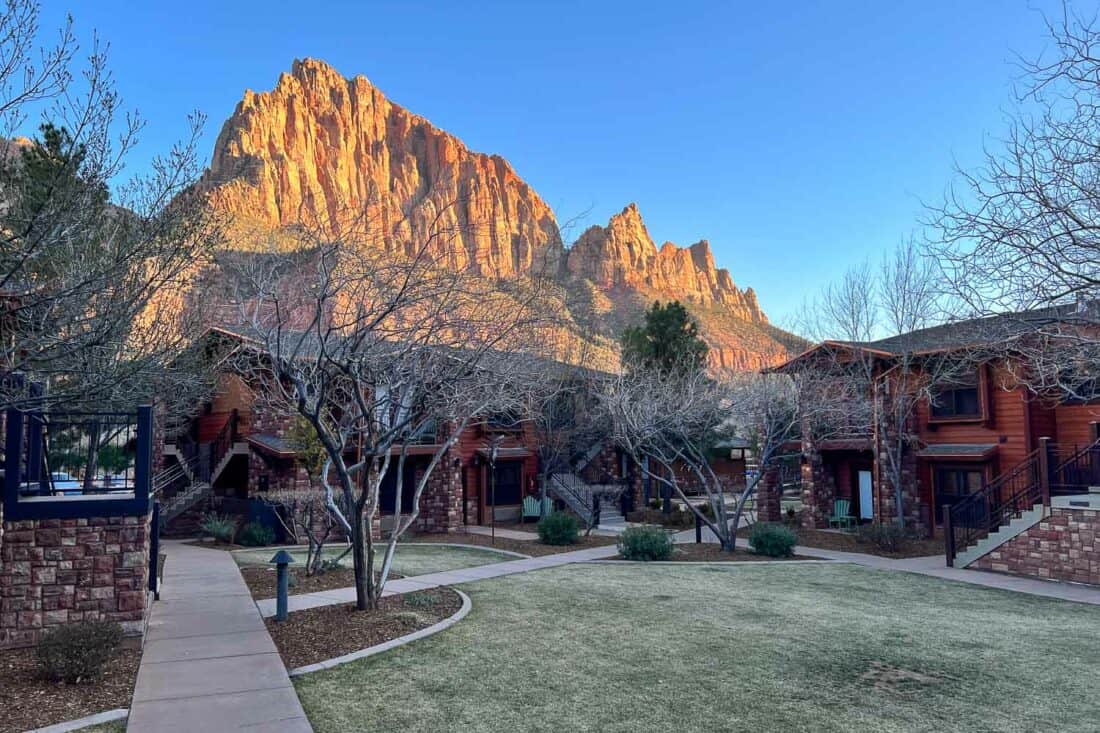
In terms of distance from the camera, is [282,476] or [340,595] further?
[282,476]

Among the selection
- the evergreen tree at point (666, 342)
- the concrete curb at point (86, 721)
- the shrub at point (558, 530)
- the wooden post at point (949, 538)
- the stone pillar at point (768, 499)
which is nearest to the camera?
the concrete curb at point (86, 721)

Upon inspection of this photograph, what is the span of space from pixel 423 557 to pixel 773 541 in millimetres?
8385

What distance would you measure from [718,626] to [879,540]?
11.2 meters

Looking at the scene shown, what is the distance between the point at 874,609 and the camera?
447 inches

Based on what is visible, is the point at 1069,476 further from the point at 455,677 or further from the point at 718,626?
the point at 455,677

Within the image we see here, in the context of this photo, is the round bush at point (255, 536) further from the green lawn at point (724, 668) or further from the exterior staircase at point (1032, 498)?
the exterior staircase at point (1032, 498)

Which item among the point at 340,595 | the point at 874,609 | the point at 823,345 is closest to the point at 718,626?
the point at 874,609

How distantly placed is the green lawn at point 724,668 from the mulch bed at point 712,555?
4662mm

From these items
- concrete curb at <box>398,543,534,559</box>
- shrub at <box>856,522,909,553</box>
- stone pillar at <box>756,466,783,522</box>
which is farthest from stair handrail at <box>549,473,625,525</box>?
shrub at <box>856,522,909,553</box>

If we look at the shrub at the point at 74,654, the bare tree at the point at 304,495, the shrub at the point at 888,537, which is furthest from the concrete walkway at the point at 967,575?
the shrub at the point at 74,654

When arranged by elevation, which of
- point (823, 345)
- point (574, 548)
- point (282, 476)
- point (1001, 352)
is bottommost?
point (574, 548)

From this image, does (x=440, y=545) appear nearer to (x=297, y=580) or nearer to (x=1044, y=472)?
(x=297, y=580)

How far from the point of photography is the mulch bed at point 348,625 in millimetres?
8203

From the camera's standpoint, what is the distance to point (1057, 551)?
50.0 ft
